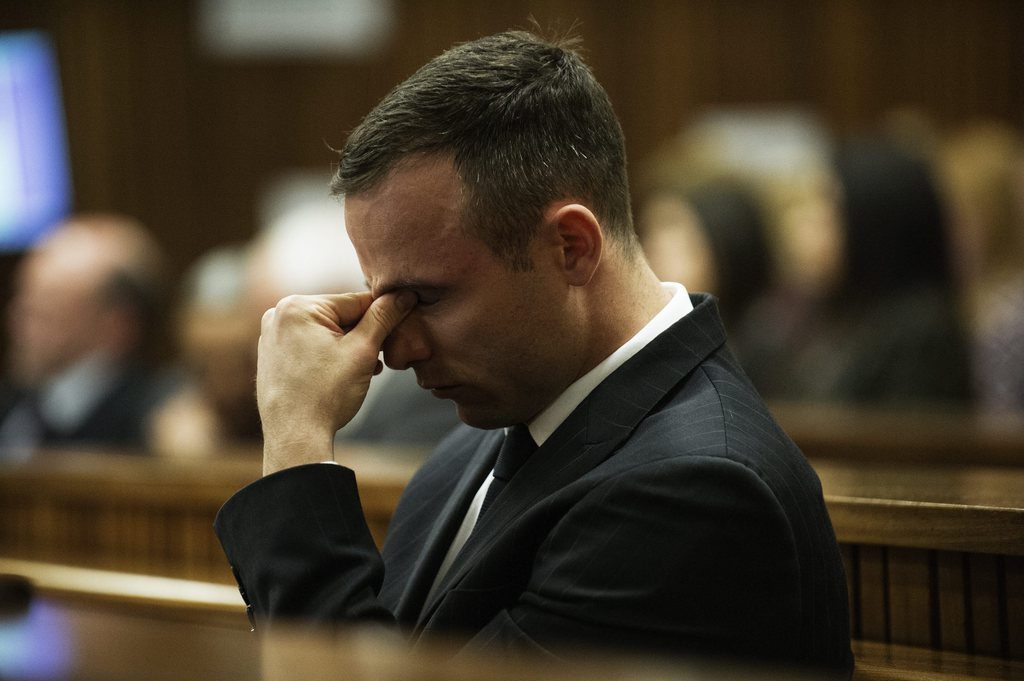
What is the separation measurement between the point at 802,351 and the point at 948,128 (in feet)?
5.20

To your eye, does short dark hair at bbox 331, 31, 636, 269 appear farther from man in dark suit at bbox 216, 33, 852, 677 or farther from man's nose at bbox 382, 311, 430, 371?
man's nose at bbox 382, 311, 430, 371

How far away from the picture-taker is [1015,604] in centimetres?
141

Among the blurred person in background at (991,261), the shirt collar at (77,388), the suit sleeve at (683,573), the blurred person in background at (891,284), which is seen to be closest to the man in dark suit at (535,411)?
the suit sleeve at (683,573)

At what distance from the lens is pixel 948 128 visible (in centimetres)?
520

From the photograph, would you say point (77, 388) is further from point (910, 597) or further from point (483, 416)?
point (910, 597)

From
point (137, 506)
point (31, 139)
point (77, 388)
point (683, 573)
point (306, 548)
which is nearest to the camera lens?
point (683, 573)

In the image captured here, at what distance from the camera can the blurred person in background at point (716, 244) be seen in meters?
3.98

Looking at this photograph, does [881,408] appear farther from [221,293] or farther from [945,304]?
[221,293]

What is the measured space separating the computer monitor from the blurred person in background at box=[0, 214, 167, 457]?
1331mm

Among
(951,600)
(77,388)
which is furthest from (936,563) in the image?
(77,388)

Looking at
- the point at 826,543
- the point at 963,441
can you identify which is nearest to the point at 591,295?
the point at 826,543

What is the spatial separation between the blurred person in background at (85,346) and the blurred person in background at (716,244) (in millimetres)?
1766

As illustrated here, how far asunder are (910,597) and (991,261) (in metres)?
2.47

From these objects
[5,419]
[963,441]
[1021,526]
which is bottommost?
[5,419]
